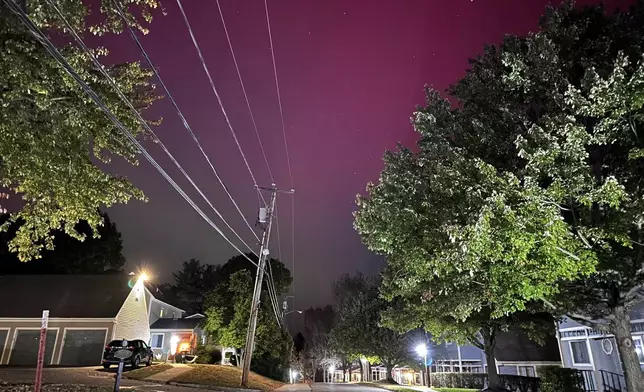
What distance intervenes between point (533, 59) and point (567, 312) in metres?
7.57

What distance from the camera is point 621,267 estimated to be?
11.0 metres

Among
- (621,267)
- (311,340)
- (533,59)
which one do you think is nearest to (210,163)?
(533,59)

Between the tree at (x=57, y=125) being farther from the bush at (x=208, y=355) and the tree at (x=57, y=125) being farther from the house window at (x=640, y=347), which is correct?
the bush at (x=208, y=355)

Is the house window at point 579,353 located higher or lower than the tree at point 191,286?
lower

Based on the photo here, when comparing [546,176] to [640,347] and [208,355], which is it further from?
[208,355]

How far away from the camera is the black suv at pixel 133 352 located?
21531mm

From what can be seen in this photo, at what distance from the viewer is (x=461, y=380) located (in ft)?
110

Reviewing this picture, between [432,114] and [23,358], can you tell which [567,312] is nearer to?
[432,114]

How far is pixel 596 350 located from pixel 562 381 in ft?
11.4

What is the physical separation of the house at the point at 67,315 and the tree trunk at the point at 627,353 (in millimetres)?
28829

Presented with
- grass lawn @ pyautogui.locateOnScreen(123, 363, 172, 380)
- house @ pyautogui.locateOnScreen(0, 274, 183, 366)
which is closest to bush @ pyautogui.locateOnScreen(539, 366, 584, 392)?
grass lawn @ pyautogui.locateOnScreen(123, 363, 172, 380)

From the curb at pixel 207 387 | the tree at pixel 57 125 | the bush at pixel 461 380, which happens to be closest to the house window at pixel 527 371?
the bush at pixel 461 380

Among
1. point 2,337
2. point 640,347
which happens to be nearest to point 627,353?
point 640,347

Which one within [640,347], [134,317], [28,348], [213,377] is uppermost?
[134,317]
